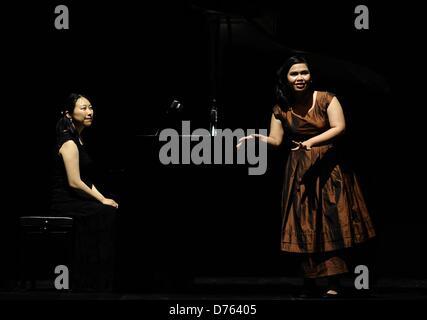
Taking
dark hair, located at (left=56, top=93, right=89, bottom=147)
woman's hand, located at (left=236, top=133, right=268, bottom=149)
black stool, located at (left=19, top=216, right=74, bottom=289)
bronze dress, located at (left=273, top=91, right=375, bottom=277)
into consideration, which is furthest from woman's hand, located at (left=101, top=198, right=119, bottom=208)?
bronze dress, located at (left=273, top=91, right=375, bottom=277)

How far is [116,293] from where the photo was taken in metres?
6.37

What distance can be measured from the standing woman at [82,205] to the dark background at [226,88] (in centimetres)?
32

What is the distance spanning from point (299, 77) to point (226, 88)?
1801 millimetres

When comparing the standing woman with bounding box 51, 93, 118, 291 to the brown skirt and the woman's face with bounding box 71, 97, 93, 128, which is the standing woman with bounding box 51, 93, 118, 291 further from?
the brown skirt

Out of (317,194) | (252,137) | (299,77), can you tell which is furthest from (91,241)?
(299,77)

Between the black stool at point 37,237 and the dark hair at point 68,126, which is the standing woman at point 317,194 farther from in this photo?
the black stool at point 37,237

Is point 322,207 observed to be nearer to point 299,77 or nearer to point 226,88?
point 299,77

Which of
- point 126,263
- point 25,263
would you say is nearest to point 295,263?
point 126,263

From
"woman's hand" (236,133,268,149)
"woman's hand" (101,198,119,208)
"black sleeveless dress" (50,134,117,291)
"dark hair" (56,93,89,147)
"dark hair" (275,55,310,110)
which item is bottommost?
"black sleeveless dress" (50,134,117,291)

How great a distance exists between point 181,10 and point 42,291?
2.66m

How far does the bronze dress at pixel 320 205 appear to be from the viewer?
20.0 feet

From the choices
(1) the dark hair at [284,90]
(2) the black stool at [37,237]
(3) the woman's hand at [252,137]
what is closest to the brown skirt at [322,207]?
(3) the woman's hand at [252,137]

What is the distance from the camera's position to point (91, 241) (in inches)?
258

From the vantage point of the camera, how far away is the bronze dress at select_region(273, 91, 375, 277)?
609cm
